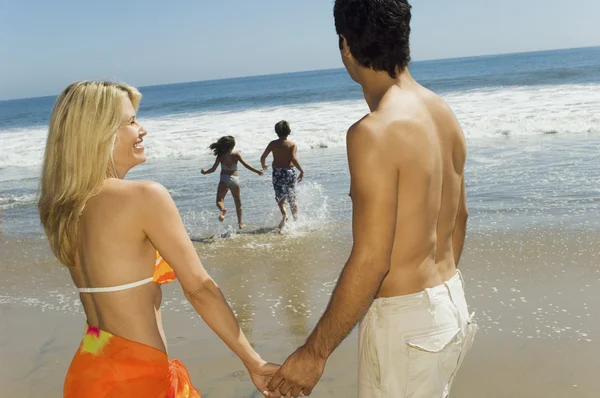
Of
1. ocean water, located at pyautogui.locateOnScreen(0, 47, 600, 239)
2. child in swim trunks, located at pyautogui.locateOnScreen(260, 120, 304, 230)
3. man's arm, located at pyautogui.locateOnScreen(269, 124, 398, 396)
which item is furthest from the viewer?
child in swim trunks, located at pyautogui.locateOnScreen(260, 120, 304, 230)

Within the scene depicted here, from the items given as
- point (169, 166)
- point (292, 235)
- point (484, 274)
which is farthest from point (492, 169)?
point (169, 166)

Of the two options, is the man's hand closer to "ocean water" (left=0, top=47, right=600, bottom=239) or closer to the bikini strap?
the bikini strap

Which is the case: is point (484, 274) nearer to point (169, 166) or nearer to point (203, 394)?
point (203, 394)

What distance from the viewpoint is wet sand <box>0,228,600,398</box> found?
163 inches

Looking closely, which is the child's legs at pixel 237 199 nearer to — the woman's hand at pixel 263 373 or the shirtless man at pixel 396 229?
the woman's hand at pixel 263 373

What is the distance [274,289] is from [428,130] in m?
4.15

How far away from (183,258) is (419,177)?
2.70 feet

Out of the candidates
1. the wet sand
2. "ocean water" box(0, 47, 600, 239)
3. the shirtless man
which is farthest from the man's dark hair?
"ocean water" box(0, 47, 600, 239)

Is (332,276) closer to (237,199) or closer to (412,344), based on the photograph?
(237,199)

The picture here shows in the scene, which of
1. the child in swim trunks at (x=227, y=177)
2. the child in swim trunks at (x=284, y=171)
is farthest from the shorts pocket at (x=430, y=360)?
the child in swim trunks at (x=284, y=171)

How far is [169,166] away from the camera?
655 inches

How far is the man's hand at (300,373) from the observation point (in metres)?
2.37

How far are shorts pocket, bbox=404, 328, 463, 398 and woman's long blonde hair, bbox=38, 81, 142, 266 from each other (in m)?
1.14

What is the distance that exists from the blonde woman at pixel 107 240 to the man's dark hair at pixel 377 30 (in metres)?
0.79
